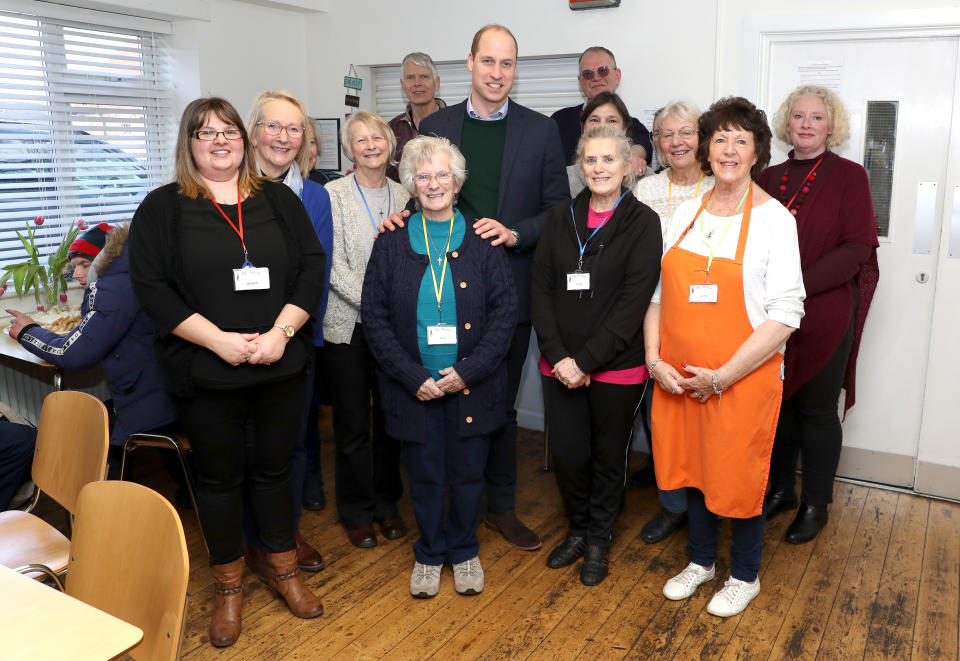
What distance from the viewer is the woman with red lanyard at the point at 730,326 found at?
8.16 feet

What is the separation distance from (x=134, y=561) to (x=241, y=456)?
0.94 meters

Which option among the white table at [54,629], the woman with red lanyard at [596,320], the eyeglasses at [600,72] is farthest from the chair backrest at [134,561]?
the eyeglasses at [600,72]

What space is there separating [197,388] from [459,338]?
0.88 meters

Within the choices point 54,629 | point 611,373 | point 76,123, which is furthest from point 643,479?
point 76,123

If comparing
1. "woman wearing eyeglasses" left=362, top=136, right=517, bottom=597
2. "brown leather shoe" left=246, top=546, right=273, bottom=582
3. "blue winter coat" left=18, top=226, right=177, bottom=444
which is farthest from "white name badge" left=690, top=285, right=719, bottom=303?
"blue winter coat" left=18, top=226, right=177, bottom=444

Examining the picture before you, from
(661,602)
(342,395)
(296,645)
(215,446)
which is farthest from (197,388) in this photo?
(661,602)

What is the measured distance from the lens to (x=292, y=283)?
2.59 m

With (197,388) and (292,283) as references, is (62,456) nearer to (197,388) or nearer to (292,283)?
(197,388)

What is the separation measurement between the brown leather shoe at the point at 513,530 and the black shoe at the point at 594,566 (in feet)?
0.93

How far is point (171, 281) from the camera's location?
2.41m

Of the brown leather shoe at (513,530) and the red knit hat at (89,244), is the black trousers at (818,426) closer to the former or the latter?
the brown leather shoe at (513,530)

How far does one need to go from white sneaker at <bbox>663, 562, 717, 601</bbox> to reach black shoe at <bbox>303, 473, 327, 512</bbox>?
5.36 feet

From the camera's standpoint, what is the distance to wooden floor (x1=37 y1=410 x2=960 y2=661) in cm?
254

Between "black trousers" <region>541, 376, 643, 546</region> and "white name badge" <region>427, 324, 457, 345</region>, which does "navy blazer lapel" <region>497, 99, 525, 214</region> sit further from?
"black trousers" <region>541, 376, 643, 546</region>
